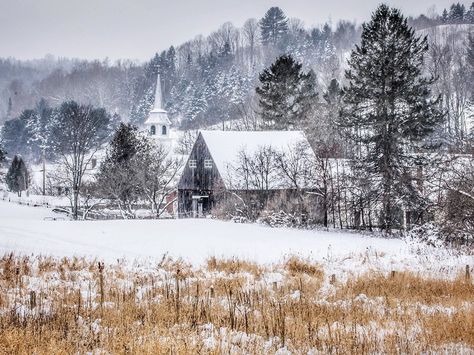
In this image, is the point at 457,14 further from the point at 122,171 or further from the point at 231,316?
the point at 231,316

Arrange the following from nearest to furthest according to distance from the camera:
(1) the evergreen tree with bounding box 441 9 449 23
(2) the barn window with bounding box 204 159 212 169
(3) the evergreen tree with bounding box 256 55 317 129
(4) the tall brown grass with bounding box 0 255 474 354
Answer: (4) the tall brown grass with bounding box 0 255 474 354, (2) the barn window with bounding box 204 159 212 169, (3) the evergreen tree with bounding box 256 55 317 129, (1) the evergreen tree with bounding box 441 9 449 23

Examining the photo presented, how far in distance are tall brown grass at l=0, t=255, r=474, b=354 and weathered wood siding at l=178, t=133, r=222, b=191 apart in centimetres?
2989

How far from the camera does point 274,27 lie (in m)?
133

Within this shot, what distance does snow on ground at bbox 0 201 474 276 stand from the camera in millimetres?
16547

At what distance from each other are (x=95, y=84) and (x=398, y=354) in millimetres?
146632

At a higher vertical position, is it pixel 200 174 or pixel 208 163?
pixel 208 163

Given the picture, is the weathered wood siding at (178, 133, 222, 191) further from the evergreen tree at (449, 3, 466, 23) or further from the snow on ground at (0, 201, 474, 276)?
the evergreen tree at (449, 3, 466, 23)

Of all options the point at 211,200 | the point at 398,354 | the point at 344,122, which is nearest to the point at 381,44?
the point at 344,122

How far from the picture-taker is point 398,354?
6172mm

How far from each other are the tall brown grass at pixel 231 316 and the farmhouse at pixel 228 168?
2602 cm

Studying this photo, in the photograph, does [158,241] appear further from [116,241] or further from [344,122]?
[344,122]

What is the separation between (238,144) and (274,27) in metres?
97.6

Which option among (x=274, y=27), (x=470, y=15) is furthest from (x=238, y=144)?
(x=470, y=15)

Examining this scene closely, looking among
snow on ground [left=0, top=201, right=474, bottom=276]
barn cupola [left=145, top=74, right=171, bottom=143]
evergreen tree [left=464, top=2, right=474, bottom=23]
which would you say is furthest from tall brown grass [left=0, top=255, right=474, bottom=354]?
evergreen tree [left=464, top=2, right=474, bottom=23]
